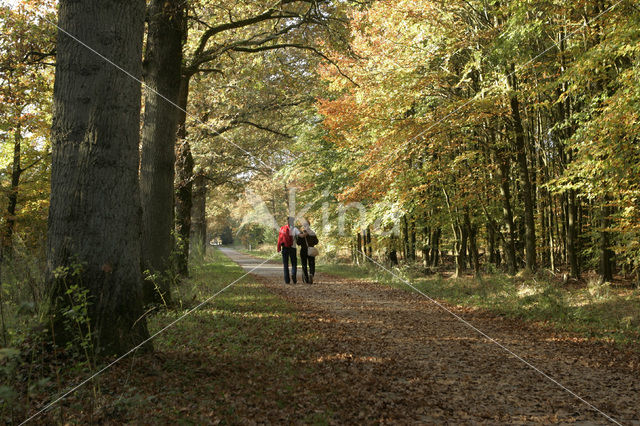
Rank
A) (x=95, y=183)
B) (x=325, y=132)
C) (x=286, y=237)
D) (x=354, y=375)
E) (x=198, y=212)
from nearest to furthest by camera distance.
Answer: (x=95, y=183), (x=354, y=375), (x=286, y=237), (x=325, y=132), (x=198, y=212)

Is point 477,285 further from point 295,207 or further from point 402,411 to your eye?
point 295,207

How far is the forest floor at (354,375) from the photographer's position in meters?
3.95

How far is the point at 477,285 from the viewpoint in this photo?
41.8 feet

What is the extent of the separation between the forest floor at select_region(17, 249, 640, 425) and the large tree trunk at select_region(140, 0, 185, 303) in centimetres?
145

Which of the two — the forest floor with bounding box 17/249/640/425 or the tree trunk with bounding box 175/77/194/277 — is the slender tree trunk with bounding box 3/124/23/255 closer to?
the tree trunk with bounding box 175/77/194/277

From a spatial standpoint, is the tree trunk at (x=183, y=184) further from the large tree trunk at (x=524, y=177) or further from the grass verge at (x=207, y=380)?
the large tree trunk at (x=524, y=177)

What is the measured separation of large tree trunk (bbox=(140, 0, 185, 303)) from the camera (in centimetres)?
809

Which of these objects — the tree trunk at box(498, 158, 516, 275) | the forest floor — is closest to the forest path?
the forest floor

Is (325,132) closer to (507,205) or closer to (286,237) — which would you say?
(286,237)

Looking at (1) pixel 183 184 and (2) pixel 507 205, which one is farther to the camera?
(1) pixel 183 184

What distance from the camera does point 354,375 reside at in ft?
17.1

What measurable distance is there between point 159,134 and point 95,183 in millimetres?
4199

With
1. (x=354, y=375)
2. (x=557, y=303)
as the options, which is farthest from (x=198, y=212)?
(x=354, y=375)

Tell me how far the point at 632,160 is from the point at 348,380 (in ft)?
27.3
